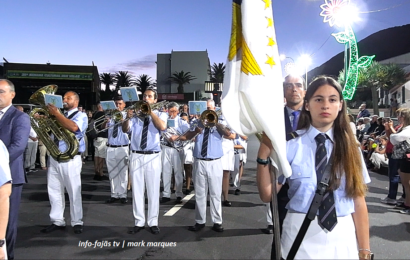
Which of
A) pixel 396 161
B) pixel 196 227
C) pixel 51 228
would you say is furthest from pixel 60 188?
pixel 396 161

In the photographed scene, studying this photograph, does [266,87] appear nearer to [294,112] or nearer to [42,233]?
[294,112]

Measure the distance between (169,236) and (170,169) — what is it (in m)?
2.99

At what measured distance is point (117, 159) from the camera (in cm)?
812

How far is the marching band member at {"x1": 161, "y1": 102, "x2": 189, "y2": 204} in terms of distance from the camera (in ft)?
25.6

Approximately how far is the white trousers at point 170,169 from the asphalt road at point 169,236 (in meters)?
0.43

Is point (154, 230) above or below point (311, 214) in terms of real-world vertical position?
below

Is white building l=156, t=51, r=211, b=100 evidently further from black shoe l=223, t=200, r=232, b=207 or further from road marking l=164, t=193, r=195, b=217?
black shoe l=223, t=200, r=232, b=207

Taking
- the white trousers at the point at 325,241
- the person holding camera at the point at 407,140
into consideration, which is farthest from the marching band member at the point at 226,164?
the white trousers at the point at 325,241

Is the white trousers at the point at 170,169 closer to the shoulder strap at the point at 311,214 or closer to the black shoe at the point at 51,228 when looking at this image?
the black shoe at the point at 51,228

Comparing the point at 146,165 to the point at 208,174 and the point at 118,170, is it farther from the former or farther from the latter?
the point at 118,170

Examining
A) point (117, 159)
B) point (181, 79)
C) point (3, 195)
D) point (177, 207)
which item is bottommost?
point (177, 207)

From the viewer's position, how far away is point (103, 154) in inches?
400

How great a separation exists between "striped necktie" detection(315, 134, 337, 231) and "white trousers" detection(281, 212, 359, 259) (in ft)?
0.12

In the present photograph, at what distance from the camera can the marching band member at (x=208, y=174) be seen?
A: 217 inches
